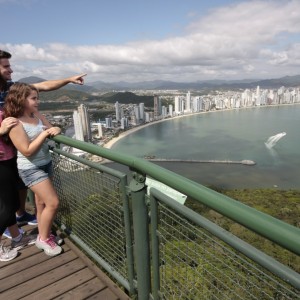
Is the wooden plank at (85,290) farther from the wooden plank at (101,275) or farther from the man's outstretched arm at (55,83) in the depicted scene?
the man's outstretched arm at (55,83)

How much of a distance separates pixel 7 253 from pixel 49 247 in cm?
34

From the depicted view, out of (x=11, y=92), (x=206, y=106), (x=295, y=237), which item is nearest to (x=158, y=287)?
(x=295, y=237)

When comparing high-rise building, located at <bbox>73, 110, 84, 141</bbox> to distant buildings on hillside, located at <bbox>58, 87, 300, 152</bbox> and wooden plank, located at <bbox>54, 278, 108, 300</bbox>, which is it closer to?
distant buildings on hillside, located at <bbox>58, 87, 300, 152</bbox>

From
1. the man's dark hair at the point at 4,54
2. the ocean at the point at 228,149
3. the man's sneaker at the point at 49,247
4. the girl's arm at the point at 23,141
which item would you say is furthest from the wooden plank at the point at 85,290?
the ocean at the point at 228,149

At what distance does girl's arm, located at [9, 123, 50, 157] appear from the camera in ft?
6.20

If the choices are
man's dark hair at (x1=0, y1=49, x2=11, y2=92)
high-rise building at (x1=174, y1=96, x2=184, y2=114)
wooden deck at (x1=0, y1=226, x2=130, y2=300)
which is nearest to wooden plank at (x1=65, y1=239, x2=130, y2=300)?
wooden deck at (x1=0, y1=226, x2=130, y2=300)

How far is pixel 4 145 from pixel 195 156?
48.1 metres

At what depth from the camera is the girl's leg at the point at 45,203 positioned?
2.04 metres

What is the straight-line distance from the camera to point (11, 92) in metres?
1.95

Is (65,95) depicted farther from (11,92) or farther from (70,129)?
(11,92)

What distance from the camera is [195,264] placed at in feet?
4.00

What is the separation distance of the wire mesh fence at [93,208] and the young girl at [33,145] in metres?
0.21

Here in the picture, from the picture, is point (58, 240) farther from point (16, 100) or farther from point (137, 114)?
point (137, 114)

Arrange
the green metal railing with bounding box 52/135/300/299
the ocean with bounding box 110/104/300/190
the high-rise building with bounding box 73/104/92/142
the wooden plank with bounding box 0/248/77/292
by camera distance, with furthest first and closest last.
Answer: the high-rise building with bounding box 73/104/92/142
the ocean with bounding box 110/104/300/190
the wooden plank with bounding box 0/248/77/292
the green metal railing with bounding box 52/135/300/299
